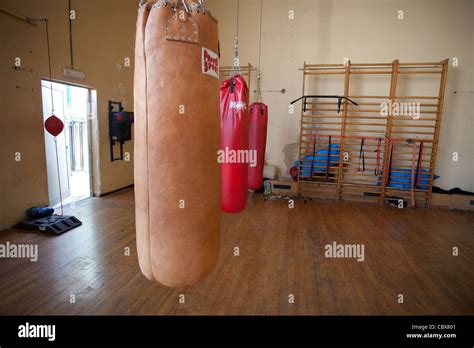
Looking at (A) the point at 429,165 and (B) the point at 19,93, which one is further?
(A) the point at 429,165

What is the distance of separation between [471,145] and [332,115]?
2456 millimetres

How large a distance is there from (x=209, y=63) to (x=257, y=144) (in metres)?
2.53

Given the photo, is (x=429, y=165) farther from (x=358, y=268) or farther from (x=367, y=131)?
(x=358, y=268)

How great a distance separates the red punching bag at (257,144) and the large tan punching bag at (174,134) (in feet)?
6.87

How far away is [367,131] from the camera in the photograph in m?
5.15

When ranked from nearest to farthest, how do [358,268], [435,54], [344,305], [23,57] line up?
[344,305] < [358,268] < [23,57] < [435,54]

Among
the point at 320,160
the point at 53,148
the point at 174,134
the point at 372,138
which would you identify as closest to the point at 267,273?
the point at 174,134

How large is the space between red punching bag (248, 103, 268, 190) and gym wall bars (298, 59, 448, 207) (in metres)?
1.55

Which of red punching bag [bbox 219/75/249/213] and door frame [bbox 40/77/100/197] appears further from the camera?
door frame [bbox 40/77/100/197]

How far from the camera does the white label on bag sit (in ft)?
2.83

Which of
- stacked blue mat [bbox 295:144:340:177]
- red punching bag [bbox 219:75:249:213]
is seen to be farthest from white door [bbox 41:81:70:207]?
stacked blue mat [bbox 295:144:340:177]

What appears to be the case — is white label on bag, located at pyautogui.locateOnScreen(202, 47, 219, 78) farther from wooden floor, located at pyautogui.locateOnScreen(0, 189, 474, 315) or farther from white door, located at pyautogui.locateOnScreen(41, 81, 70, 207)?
white door, located at pyautogui.locateOnScreen(41, 81, 70, 207)

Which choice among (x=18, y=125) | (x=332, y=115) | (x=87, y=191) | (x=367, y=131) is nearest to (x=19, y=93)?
(x=18, y=125)

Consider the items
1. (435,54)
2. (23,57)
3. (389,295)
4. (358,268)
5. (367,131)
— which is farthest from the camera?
(367,131)
